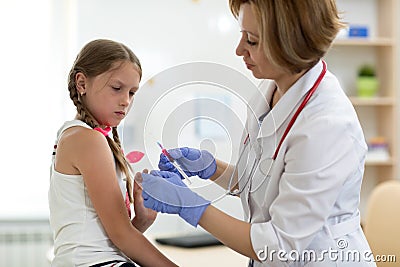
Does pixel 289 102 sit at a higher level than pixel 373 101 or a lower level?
higher

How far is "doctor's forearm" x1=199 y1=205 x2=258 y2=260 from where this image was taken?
4.84 ft

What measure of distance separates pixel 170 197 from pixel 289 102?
0.36 metres

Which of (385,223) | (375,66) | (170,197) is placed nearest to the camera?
(170,197)

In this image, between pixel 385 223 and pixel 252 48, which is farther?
pixel 385 223

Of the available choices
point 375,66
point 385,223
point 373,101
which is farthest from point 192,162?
point 375,66

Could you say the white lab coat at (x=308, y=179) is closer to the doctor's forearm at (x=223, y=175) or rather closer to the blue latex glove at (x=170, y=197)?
the doctor's forearm at (x=223, y=175)

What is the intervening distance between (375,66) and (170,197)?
11.5 ft

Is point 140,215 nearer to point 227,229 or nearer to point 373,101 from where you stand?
point 227,229

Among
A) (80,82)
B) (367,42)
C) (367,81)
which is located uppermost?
(80,82)

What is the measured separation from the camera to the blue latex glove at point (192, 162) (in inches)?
59.8

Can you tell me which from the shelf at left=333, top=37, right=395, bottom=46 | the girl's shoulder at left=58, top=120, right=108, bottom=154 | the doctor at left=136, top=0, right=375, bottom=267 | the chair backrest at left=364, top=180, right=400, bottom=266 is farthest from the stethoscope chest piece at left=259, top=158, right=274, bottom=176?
the shelf at left=333, top=37, right=395, bottom=46

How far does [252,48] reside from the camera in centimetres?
150

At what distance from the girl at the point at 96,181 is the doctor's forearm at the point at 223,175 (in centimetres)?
19

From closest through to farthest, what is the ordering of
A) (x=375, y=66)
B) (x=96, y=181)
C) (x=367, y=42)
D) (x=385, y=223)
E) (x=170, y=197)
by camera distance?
(x=170, y=197), (x=96, y=181), (x=385, y=223), (x=367, y=42), (x=375, y=66)
